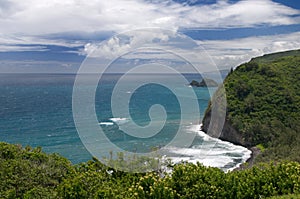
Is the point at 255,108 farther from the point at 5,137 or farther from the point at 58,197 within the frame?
the point at 58,197

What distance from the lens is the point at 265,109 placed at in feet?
162

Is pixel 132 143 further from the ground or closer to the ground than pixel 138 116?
further from the ground

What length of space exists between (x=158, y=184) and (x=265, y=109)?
1692 inches

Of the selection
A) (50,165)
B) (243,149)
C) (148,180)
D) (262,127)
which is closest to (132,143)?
(50,165)

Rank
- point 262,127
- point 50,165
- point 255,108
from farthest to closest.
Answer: point 255,108, point 262,127, point 50,165

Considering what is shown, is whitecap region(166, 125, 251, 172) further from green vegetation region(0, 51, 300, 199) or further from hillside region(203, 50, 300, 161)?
green vegetation region(0, 51, 300, 199)

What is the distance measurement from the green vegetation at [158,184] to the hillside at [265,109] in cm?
2346

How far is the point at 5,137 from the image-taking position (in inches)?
1752

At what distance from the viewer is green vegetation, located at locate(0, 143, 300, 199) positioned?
31.8 ft

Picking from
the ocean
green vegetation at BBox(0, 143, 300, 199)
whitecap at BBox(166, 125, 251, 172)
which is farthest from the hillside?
green vegetation at BBox(0, 143, 300, 199)

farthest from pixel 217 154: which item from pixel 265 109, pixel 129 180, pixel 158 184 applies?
A: pixel 158 184

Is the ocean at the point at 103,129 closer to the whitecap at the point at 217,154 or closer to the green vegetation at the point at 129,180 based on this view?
the whitecap at the point at 217,154

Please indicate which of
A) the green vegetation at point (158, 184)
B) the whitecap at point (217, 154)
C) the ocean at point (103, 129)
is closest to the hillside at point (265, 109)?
the whitecap at point (217, 154)

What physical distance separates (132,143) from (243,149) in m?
27.4
